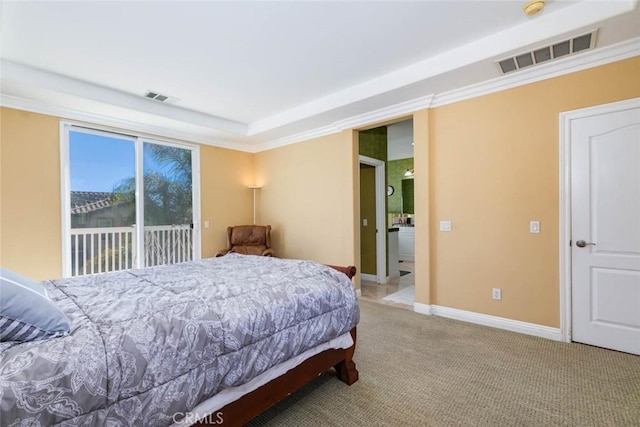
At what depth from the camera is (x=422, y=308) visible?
3.67 meters

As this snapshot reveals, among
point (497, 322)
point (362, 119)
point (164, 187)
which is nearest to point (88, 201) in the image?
point (164, 187)

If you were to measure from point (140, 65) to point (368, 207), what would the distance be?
157 inches

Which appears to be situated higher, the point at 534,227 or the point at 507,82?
the point at 507,82

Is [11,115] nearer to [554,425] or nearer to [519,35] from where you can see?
[519,35]

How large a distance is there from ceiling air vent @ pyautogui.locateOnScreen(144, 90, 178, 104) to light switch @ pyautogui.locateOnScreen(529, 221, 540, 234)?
176 inches

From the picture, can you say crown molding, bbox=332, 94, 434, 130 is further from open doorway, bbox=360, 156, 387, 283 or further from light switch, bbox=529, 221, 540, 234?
light switch, bbox=529, 221, 540, 234

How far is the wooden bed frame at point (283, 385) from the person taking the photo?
1.48 meters

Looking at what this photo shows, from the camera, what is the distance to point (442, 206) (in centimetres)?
359

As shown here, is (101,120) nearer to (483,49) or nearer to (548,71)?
(483,49)

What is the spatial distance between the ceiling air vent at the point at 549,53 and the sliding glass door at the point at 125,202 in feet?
15.0

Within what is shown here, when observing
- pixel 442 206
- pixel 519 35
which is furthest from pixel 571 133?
pixel 442 206

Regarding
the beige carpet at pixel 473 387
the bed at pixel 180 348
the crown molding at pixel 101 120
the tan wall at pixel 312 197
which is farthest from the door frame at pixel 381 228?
the bed at pixel 180 348

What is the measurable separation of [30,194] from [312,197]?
3.61 metres

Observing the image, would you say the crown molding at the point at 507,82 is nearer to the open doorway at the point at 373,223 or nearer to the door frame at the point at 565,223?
the door frame at the point at 565,223
